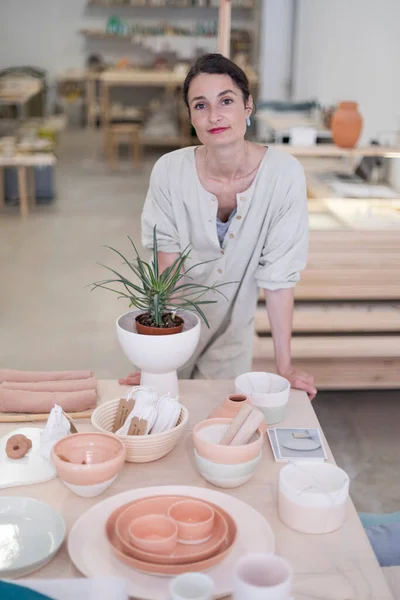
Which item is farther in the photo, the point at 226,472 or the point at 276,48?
the point at 276,48

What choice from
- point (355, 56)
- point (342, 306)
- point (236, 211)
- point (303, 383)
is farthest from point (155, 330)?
point (355, 56)

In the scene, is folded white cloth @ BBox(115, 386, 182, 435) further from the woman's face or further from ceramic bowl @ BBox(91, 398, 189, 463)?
the woman's face

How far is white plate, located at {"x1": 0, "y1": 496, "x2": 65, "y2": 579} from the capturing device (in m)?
1.19

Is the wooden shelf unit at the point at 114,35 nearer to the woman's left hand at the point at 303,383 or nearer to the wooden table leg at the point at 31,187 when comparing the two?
the wooden table leg at the point at 31,187

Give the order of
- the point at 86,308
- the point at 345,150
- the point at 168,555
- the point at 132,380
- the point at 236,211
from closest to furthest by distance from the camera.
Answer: the point at 168,555
the point at 132,380
the point at 236,211
the point at 345,150
the point at 86,308

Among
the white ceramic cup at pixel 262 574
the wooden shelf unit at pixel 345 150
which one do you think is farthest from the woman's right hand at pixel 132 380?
the wooden shelf unit at pixel 345 150

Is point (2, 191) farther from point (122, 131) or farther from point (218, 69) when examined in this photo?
point (218, 69)

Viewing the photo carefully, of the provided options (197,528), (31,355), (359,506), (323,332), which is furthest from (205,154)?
(31,355)

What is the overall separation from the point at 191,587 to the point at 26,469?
0.54 m

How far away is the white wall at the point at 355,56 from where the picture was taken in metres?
5.14

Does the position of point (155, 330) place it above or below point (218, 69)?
below

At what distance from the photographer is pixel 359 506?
2.69 m

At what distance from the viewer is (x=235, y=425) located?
4.78 ft

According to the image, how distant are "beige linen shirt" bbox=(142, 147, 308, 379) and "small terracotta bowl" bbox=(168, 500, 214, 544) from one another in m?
0.87
